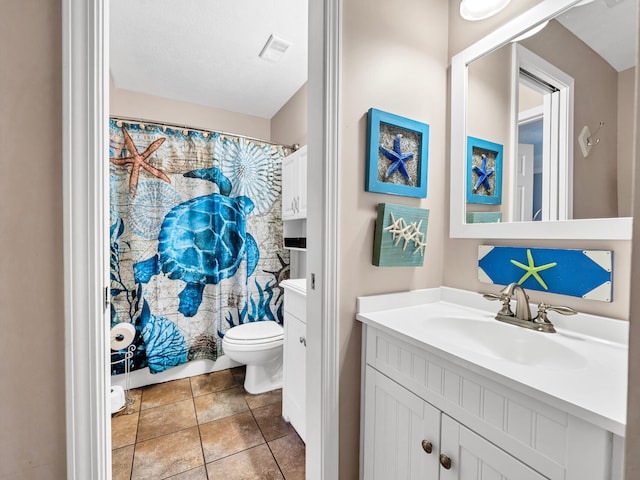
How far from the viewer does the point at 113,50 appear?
2000 millimetres

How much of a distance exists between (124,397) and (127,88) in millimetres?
2541

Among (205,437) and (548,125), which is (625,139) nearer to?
(548,125)

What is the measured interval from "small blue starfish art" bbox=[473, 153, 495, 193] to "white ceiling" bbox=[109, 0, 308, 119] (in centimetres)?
139

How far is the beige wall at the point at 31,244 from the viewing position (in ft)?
2.00

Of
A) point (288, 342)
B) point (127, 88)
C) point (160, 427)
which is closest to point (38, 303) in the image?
point (288, 342)

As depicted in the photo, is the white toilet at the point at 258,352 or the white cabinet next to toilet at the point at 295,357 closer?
the white cabinet next to toilet at the point at 295,357

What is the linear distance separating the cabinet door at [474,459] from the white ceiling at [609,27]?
1.14m

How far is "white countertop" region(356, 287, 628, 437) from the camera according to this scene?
55 centimetres

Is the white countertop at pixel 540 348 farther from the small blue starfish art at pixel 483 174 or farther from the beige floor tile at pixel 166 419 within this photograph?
the beige floor tile at pixel 166 419

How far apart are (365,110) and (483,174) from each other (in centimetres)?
59

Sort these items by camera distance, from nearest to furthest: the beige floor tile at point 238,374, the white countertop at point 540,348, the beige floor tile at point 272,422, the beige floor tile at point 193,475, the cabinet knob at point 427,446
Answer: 1. the white countertop at point 540,348
2. the cabinet knob at point 427,446
3. the beige floor tile at point 193,475
4. the beige floor tile at point 272,422
5. the beige floor tile at point 238,374

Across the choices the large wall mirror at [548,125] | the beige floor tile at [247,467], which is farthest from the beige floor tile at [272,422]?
the large wall mirror at [548,125]

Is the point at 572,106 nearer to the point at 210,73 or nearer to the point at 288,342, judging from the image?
the point at 288,342

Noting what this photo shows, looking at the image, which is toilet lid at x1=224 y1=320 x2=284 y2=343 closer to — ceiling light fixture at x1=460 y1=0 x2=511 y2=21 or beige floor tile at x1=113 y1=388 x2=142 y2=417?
beige floor tile at x1=113 y1=388 x2=142 y2=417
